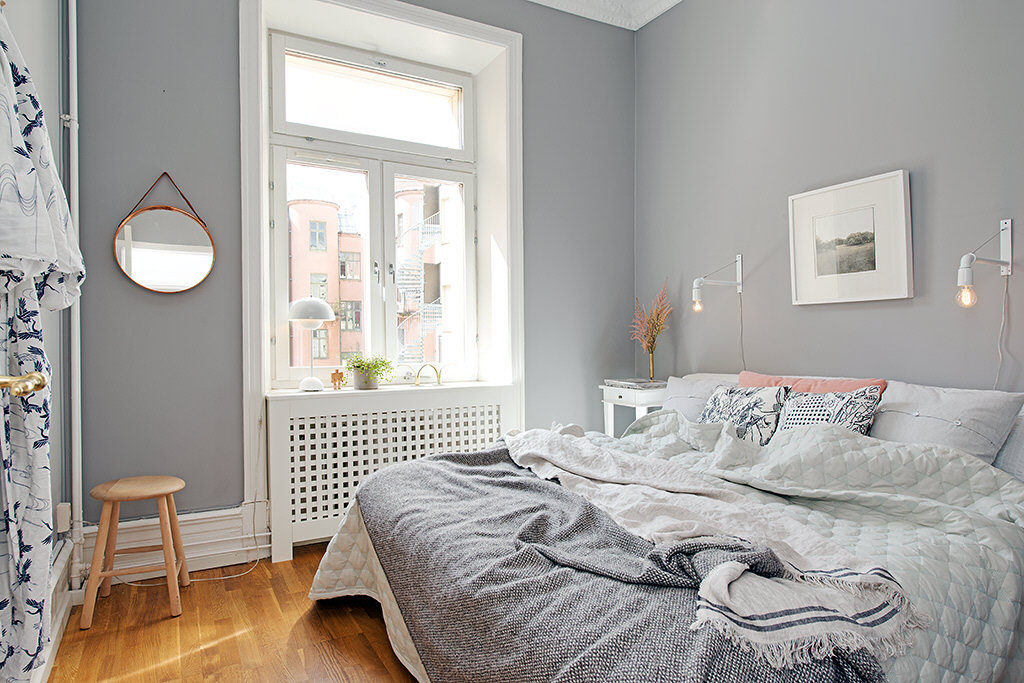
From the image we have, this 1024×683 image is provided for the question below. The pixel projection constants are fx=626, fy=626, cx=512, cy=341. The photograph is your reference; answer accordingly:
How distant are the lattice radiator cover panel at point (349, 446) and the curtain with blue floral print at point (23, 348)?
5.77 ft

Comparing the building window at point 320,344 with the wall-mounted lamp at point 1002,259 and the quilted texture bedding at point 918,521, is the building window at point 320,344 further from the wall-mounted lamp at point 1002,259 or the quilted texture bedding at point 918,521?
the wall-mounted lamp at point 1002,259

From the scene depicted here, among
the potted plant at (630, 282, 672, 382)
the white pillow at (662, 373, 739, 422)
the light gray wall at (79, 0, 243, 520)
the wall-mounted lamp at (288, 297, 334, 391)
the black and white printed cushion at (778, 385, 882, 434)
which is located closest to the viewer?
the black and white printed cushion at (778, 385, 882, 434)

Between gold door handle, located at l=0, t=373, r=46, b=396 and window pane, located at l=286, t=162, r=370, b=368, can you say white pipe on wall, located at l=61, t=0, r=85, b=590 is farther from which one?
gold door handle, located at l=0, t=373, r=46, b=396

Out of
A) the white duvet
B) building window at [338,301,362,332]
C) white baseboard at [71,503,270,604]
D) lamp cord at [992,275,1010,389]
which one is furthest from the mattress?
lamp cord at [992,275,1010,389]

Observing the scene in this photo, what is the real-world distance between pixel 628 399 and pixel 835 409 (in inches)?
51.2

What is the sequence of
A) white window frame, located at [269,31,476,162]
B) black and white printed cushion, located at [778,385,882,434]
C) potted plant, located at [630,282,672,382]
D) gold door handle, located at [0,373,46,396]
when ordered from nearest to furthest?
gold door handle, located at [0,373,46,396], black and white printed cushion, located at [778,385,882,434], white window frame, located at [269,31,476,162], potted plant, located at [630,282,672,382]

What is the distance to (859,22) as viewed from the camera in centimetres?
265

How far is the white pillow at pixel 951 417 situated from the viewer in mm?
1971

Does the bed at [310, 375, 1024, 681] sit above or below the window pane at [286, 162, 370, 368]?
below

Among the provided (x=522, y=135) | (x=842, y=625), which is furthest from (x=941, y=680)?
(x=522, y=135)

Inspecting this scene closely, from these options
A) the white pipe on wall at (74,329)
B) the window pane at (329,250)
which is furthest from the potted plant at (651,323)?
the white pipe on wall at (74,329)

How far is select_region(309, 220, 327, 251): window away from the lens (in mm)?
3377

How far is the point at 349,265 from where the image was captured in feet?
11.4

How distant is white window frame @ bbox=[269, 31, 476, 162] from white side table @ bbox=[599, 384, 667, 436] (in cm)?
164
